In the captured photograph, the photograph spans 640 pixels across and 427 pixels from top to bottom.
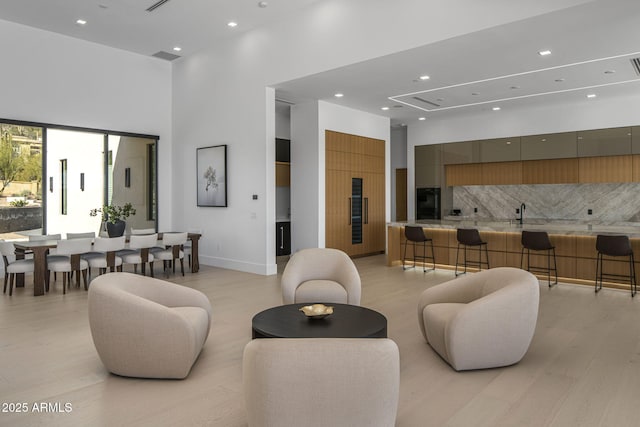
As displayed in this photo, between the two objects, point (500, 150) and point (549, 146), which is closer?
point (549, 146)

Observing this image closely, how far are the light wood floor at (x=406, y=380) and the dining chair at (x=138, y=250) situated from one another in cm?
181

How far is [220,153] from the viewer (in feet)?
29.2

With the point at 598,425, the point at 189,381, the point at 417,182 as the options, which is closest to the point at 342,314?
the point at 189,381

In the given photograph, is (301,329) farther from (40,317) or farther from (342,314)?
(40,317)

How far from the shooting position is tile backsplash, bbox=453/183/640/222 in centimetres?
909

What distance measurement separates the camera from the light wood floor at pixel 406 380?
279 centimetres

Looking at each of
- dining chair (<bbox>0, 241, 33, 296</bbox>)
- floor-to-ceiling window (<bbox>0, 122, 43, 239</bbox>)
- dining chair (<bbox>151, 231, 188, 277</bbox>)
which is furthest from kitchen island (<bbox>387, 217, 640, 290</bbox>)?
floor-to-ceiling window (<bbox>0, 122, 43, 239</bbox>)

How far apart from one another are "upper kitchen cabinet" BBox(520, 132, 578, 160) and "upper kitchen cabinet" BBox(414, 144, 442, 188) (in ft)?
6.77

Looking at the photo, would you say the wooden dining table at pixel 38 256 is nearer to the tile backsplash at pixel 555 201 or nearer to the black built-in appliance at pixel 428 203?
the black built-in appliance at pixel 428 203

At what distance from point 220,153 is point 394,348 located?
746 cm

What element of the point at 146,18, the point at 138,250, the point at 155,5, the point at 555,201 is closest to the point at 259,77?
the point at 155,5

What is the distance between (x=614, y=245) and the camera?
243 inches

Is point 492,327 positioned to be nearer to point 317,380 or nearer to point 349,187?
point 317,380

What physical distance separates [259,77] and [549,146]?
6.42 m
